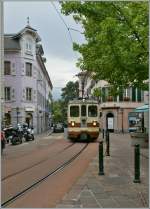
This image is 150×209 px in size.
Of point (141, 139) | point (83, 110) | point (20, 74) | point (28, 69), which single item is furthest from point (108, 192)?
point (28, 69)

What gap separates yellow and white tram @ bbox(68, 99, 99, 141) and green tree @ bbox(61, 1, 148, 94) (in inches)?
605

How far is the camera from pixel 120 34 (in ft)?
62.8

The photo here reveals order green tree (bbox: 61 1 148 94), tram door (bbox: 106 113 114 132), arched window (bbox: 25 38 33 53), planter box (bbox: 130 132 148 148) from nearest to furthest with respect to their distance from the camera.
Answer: green tree (bbox: 61 1 148 94) → planter box (bbox: 130 132 148 148) → arched window (bbox: 25 38 33 53) → tram door (bbox: 106 113 114 132)

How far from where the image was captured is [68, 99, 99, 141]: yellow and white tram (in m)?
37.0

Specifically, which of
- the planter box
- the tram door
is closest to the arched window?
the tram door

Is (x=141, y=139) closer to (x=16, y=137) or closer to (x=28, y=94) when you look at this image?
(x=16, y=137)

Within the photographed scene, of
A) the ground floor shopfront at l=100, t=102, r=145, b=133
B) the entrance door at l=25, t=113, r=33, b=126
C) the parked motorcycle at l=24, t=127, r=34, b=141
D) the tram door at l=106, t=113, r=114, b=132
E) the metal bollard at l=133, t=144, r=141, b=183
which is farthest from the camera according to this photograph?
the tram door at l=106, t=113, r=114, b=132

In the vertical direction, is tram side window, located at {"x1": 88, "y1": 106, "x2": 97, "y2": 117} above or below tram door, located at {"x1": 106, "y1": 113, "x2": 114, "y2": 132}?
above

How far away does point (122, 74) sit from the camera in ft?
70.9

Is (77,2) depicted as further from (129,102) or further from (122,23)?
(129,102)

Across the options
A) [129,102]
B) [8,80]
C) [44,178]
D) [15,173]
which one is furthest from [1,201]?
[129,102]

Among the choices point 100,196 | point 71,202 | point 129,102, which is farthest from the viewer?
point 129,102

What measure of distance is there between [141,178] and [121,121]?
62640mm

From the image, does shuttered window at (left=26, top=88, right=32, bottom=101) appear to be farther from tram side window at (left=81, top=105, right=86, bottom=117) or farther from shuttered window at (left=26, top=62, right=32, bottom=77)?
tram side window at (left=81, top=105, right=86, bottom=117)
